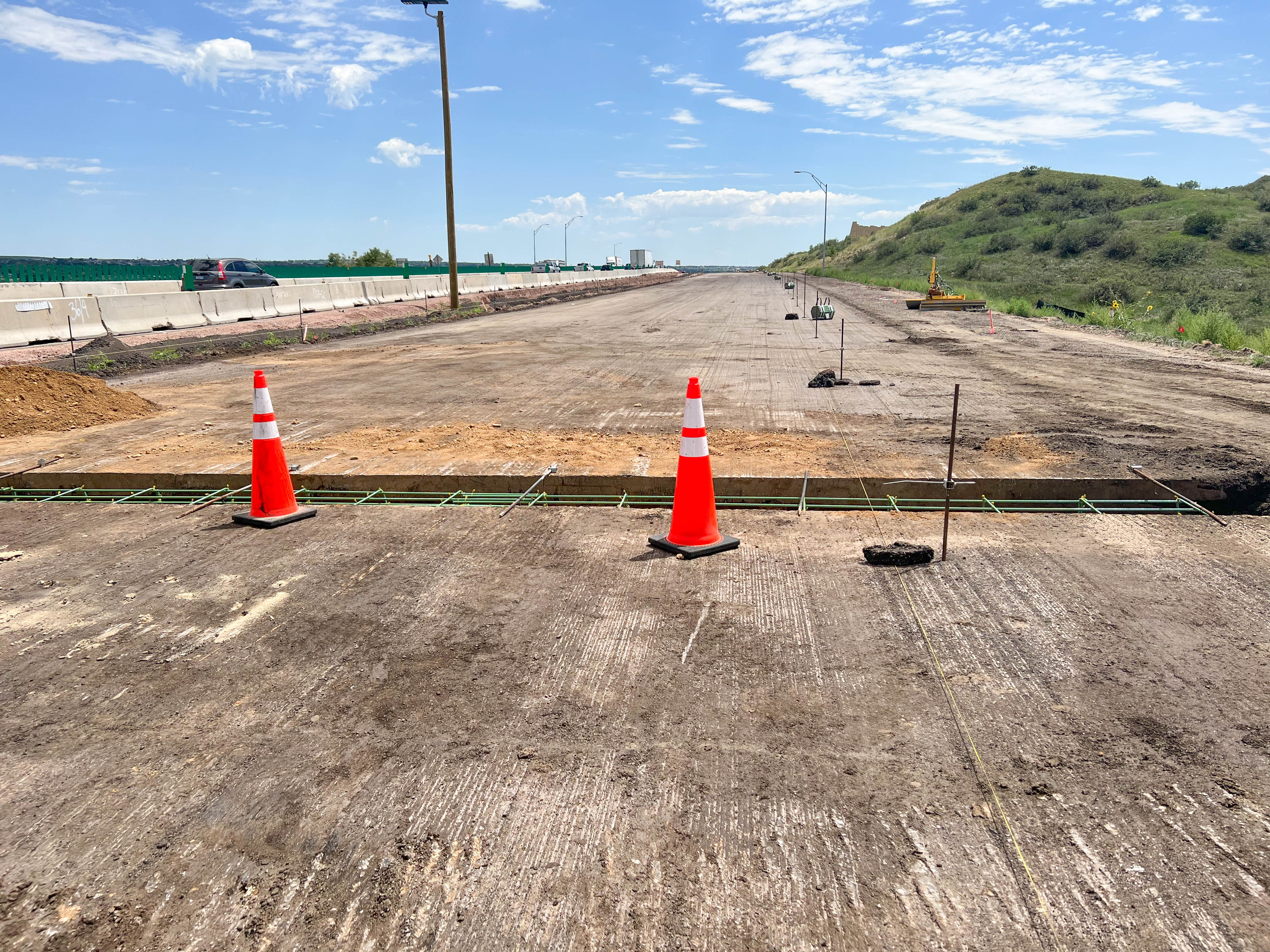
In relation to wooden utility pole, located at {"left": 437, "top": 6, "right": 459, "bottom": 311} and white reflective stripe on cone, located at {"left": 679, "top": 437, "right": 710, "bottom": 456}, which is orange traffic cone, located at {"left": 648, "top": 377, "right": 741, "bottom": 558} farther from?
wooden utility pole, located at {"left": 437, "top": 6, "right": 459, "bottom": 311}

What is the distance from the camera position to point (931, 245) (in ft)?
306

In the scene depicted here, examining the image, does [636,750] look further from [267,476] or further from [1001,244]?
[1001,244]

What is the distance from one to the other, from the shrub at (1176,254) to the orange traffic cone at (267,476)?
71498mm

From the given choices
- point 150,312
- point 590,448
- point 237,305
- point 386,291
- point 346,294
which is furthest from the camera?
point 386,291

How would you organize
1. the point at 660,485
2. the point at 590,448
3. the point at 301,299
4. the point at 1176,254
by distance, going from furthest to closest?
the point at 1176,254, the point at 301,299, the point at 590,448, the point at 660,485

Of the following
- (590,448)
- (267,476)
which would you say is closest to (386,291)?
(590,448)

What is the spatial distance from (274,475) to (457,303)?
93.0 ft

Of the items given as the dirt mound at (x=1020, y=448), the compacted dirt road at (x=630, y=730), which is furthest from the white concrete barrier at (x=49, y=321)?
the dirt mound at (x=1020, y=448)

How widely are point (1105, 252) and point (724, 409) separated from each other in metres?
70.0

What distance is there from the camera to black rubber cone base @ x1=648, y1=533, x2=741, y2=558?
5.64 m

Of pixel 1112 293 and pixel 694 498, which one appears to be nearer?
pixel 694 498

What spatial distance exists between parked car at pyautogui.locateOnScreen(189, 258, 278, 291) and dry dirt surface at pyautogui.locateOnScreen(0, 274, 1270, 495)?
1514cm

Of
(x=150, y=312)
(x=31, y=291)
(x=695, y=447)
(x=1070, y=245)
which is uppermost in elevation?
(x=1070, y=245)

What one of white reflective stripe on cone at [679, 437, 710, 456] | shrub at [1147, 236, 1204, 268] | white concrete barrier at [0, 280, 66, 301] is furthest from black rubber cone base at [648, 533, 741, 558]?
shrub at [1147, 236, 1204, 268]
